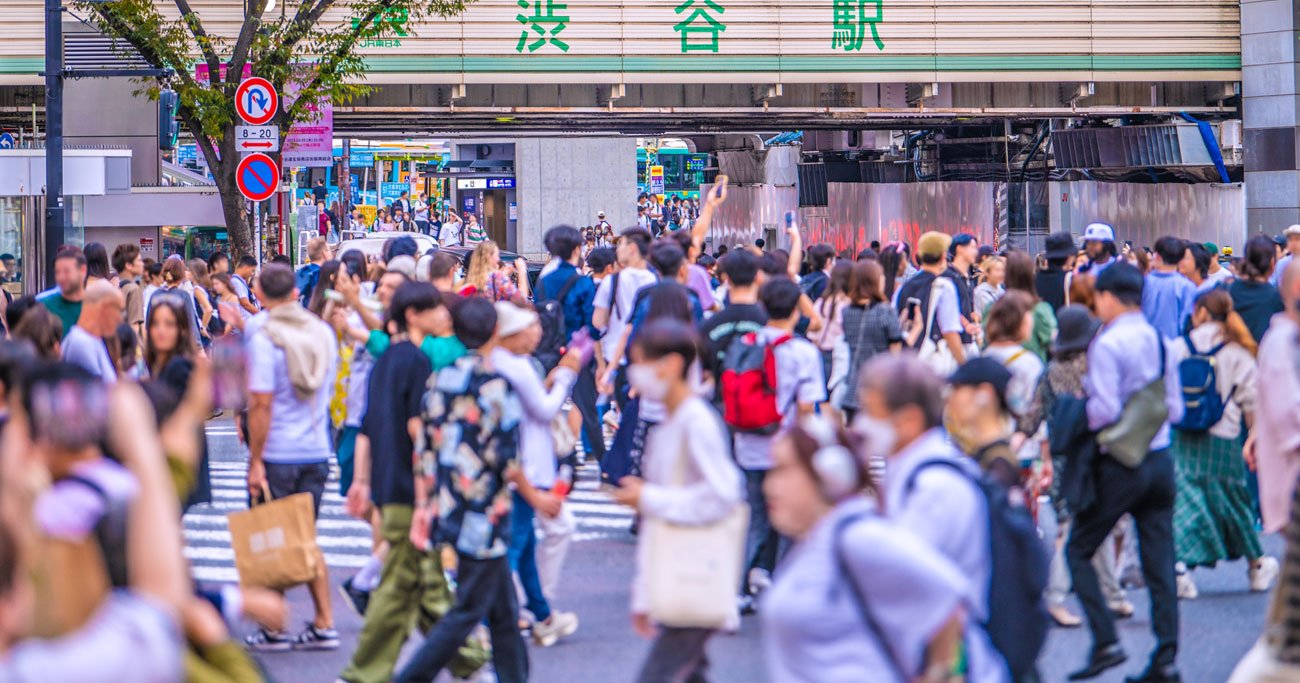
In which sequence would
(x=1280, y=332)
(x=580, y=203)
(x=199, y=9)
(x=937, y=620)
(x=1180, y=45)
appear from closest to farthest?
(x=937, y=620)
(x=1280, y=332)
(x=199, y=9)
(x=1180, y=45)
(x=580, y=203)

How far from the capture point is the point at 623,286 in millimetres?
12281

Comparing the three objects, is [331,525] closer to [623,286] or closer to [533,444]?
[623,286]

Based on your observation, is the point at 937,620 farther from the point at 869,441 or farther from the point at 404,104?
the point at 404,104

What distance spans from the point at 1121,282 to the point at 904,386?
11.7 feet

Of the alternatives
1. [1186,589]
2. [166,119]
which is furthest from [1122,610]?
[166,119]

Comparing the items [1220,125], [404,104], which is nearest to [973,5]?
[1220,125]

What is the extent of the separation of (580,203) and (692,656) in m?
45.9

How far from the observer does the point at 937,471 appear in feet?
15.8

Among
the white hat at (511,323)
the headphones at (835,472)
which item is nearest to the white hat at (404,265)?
the white hat at (511,323)

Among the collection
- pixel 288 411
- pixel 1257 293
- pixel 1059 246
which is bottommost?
pixel 288 411

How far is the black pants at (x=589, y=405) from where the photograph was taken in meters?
13.3

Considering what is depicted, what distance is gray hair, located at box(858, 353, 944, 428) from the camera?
469cm

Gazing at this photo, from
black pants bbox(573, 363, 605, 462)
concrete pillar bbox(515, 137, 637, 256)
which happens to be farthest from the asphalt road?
concrete pillar bbox(515, 137, 637, 256)

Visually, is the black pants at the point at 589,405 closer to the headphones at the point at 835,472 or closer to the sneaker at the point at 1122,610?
the sneaker at the point at 1122,610
